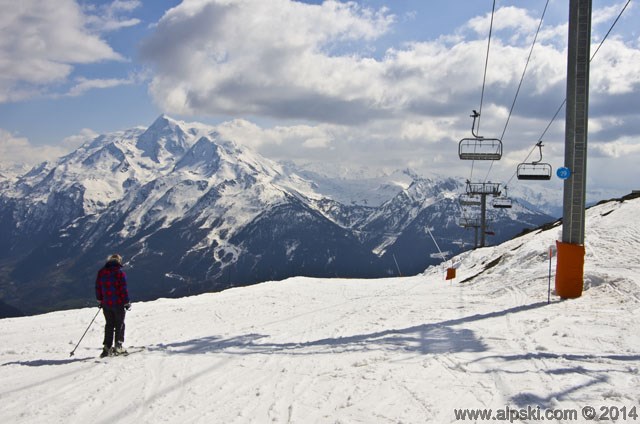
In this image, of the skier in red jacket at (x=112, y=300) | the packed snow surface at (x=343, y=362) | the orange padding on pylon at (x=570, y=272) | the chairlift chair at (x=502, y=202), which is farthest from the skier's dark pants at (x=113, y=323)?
the chairlift chair at (x=502, y=202)

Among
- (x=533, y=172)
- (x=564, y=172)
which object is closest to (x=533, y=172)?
(x=533, y=172)

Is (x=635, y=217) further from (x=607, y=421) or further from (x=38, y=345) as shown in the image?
(x=38, y=345)

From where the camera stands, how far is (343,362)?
1027 centimetres

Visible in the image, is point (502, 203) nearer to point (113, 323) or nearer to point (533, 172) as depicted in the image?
point (533, 172)

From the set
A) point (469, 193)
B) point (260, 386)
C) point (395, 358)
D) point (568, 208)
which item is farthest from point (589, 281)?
point (469, 193)

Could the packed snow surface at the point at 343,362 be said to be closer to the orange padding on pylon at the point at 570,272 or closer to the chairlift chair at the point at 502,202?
the orange padding on pylon at the point at 570,272

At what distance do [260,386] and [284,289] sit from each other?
1996 cm

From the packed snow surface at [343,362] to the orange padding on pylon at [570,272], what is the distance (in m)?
0.68

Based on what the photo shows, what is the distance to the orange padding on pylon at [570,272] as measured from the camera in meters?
17.0

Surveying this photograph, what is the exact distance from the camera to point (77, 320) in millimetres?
18453

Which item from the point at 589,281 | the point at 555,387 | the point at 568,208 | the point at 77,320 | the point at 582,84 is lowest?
the point at 77,320

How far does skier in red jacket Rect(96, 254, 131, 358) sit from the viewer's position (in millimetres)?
12102

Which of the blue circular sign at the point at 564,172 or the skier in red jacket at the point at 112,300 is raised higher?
the blue circular sign at the point at 564,172

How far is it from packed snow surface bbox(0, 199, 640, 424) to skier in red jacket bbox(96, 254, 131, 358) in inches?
24.0
